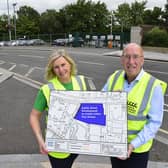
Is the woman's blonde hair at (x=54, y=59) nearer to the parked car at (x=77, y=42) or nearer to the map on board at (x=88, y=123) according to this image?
the map on board at (x=88, y=123)

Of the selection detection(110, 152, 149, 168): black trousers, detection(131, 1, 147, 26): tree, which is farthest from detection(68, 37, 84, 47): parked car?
detection(110, 152, 149, 168): black trousers

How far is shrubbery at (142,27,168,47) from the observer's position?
1404 inches

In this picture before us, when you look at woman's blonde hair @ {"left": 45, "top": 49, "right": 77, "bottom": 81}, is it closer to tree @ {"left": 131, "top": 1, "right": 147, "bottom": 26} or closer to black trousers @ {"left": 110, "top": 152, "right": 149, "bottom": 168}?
black trousers @ {"left": 110, "top": 152, "right": 149, "bottom": 168}

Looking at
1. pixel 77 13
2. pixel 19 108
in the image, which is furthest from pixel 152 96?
pixel 77 13

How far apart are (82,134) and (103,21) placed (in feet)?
251

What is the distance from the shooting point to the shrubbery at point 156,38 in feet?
117

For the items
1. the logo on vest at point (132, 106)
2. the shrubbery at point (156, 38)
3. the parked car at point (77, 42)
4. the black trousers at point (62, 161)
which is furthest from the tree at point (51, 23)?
the logo on vest at point (132, 106)

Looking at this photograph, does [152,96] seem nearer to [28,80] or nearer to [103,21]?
[28,80]

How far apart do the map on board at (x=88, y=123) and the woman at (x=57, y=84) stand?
22cm

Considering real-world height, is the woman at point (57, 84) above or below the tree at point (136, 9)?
below

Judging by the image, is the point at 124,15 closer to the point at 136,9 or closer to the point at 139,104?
the point at 136,9

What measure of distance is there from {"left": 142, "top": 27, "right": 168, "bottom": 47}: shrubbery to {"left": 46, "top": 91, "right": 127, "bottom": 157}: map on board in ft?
110

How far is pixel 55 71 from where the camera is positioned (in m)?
3.29

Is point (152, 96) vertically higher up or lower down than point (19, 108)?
higher up
